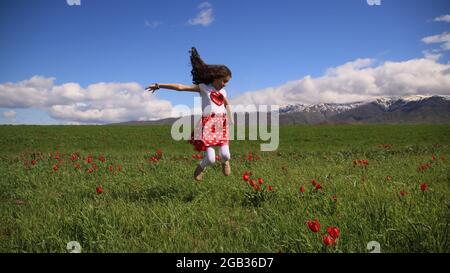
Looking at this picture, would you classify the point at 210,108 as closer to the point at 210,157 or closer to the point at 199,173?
the point at 210,157

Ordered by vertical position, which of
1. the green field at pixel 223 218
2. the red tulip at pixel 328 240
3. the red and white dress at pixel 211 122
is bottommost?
the green field at pixel 223 218

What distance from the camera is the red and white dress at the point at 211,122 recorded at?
20.1 feet

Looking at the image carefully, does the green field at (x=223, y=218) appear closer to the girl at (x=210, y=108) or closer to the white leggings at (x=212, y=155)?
the white leggings at (x=212, y=155)

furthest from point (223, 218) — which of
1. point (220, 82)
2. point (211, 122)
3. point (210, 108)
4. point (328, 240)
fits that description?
point (220, 82)

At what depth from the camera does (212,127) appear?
20.2ft

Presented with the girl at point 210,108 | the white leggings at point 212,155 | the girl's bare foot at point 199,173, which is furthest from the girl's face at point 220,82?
the girl's bare foot at point 199,173

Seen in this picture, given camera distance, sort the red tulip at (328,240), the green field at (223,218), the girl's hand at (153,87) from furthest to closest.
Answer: the girl's hand at (153,87), the green field at (223,218), the red tulip at (328,240)

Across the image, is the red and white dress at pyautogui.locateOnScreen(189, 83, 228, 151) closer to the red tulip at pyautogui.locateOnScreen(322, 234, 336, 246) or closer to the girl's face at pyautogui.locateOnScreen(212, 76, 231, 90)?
the girl's face at pyautogui.locateOnScreen(212, 76, 231, 90)

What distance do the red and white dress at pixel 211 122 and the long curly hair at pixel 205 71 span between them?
0.15 m

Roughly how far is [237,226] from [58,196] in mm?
3610

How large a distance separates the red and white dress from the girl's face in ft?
0.28

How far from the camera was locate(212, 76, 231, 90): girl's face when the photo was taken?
6252 mm

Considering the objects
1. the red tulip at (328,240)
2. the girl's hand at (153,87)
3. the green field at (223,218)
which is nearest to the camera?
the red tulip at (328,240)
